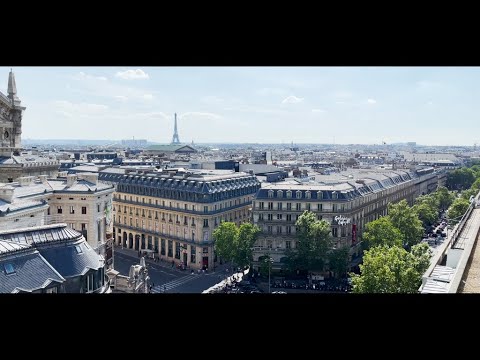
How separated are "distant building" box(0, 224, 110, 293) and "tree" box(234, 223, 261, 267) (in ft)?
75.7

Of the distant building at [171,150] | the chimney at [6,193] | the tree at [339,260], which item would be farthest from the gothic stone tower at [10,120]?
the distant building at [171,150]

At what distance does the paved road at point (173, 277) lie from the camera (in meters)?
47.3

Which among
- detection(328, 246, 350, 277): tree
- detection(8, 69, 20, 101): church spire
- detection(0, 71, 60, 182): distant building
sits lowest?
detection(328, 246, 350, 277): tree

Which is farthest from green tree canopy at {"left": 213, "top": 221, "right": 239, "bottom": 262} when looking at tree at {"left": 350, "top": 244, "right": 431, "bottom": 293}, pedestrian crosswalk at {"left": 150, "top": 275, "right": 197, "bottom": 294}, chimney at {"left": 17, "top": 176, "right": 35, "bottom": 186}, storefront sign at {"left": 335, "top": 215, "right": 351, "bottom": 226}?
tree at {"left": 350, "top": 244, "right": 431, "bottom": 293}

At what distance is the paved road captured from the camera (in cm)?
4731

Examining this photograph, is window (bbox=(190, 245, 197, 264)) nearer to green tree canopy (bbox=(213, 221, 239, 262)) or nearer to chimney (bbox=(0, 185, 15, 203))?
green tree canopy (bbox=(213, 221, 239, 262))

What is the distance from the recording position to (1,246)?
69.9 ft

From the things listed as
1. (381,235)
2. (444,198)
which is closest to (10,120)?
(381,235)

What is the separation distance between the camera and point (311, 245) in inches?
1900

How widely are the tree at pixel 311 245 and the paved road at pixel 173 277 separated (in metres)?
8.13

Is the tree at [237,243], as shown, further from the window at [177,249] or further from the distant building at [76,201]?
the distant building at [76,201]
